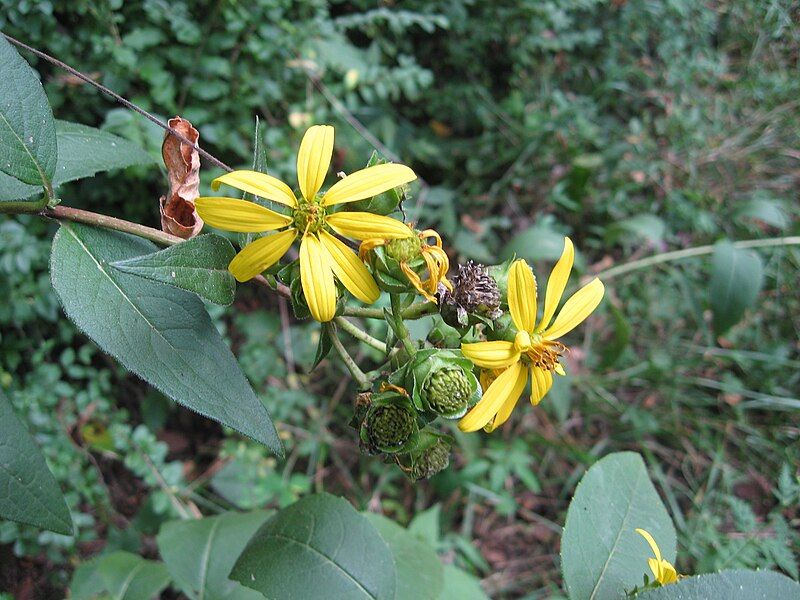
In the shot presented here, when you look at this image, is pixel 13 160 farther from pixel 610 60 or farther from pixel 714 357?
pixel 610 60

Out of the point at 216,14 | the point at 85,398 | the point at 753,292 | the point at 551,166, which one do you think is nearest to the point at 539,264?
the point at 551,166

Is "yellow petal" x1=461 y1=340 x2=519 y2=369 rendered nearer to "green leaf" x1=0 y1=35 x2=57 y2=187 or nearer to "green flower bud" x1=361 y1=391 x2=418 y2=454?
"green flower bud" x1=361 y1=391 x2=418 y2=454

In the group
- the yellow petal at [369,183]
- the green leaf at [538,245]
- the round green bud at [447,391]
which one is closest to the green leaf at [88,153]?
the yellow petal at [369,183]

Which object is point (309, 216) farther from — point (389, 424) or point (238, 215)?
point (389, 424)

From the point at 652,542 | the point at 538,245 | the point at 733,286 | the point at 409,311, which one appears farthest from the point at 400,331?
the point at 733,286

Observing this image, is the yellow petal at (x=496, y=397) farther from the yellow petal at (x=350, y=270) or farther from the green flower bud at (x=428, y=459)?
the yellow petal at (x=350, y=270)

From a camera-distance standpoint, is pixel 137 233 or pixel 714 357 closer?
pixel 137 233
